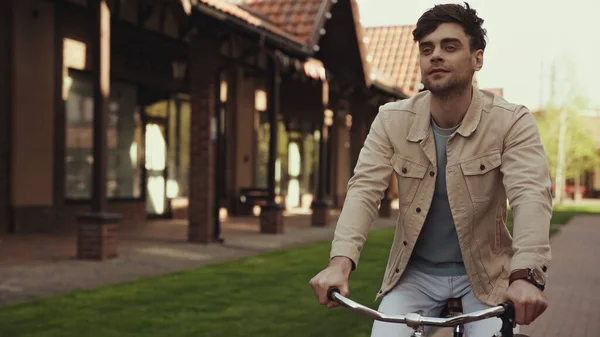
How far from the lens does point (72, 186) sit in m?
15.4

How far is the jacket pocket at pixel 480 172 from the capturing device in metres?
2.83

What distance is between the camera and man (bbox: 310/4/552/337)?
2723 mm

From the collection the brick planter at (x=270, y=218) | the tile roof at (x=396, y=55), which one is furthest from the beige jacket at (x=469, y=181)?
Answer: the tile roof at (x=396, y=55)

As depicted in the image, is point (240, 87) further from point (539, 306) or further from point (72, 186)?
point (539, 306)

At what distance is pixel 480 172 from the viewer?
2.84m

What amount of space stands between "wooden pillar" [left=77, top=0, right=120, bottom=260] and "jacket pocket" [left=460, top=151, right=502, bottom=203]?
27.4 feet

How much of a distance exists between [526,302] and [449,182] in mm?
653

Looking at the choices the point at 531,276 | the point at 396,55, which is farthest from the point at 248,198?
the point at 531,276

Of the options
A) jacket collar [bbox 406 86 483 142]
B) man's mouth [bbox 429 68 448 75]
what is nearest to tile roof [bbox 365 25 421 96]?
jacket collar [bbox 406 86 483 142]

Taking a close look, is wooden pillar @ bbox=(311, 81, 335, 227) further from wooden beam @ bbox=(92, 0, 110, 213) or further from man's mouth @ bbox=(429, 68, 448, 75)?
A: man's mouth @ bbox=(429, 68, 448, 75)

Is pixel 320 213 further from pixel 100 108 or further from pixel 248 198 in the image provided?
pixel 100 108

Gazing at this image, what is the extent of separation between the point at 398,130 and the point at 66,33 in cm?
1288

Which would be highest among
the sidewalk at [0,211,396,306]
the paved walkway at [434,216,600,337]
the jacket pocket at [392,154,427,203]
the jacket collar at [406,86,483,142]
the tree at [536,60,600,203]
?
the tree at [536,60,600,203]

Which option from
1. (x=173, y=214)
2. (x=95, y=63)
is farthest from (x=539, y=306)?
(x=173, y=214)
